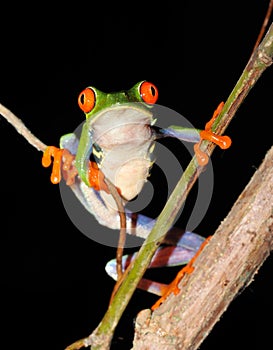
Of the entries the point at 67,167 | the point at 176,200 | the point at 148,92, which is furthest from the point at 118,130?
the point at 176,200

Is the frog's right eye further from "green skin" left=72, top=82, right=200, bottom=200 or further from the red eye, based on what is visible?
the red eye

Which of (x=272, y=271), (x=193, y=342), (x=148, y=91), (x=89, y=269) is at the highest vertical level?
(x=148, y=91)

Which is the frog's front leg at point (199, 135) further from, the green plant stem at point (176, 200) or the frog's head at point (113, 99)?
the frog's head at point (113, 99)

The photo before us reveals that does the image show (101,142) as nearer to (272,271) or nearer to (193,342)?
(193,342)

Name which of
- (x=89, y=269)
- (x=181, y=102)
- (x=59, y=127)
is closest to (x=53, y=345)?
(x=89, y=269)

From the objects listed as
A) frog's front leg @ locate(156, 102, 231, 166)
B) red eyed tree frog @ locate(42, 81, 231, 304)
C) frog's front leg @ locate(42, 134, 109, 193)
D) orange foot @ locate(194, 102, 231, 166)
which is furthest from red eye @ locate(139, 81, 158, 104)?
orange foot @ locate(194, 102, 231, 166)

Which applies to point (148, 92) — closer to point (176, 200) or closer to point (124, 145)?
point (124, 145)

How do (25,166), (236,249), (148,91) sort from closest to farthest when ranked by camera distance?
(236,249)
(148,91)
(25,166)
